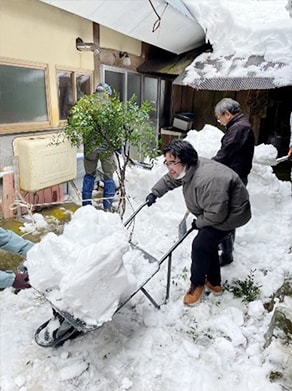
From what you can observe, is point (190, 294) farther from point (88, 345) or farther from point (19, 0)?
point (19, 0)

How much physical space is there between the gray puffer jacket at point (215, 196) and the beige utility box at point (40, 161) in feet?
8.11

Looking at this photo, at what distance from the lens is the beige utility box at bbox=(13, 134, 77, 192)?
4023 millimetres

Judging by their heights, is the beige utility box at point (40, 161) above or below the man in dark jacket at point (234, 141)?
below

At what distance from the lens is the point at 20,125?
420cm

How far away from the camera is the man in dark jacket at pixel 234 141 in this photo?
2961mm

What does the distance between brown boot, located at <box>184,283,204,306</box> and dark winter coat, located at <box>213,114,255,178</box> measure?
4.15 feet

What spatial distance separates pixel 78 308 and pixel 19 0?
3891 millimetres

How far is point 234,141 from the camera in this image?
2.96m

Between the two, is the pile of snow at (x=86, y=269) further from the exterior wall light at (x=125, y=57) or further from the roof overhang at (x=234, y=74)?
the exterior wall light at (x=125, y=57)

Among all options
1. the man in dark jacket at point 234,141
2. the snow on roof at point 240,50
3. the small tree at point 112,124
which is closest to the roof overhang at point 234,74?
the snow on roof at point 240,50

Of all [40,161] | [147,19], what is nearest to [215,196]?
[40,161]

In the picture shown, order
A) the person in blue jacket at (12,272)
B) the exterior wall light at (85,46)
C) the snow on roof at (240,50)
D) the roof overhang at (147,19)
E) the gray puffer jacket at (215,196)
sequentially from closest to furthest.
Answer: the gray puffer jacket at (215,196) < the person in blue jacket at (12,272) < the roof overhang at (147,19) < the exterior wall light at (85,46) < the snow on roof at (240,50)

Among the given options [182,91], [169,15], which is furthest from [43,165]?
[182,91]

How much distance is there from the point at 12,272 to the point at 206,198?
69.5 inches
